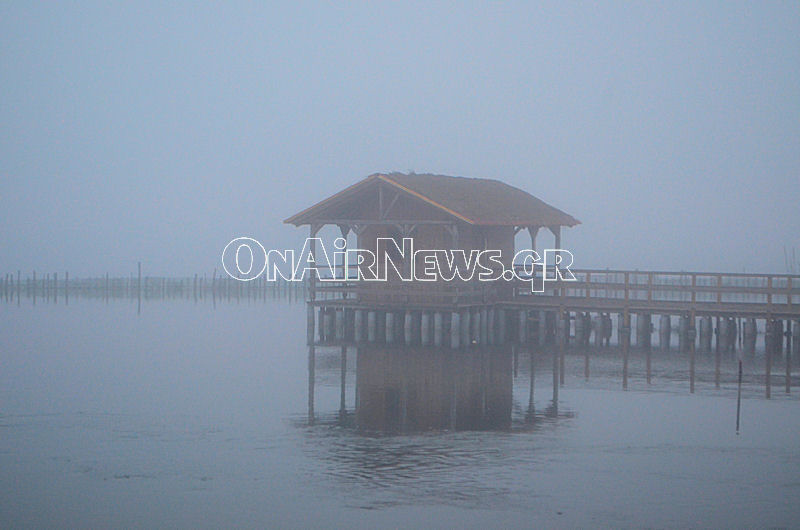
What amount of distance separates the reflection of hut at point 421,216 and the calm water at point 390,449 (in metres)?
6.87

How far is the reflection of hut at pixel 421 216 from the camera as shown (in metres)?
40.4

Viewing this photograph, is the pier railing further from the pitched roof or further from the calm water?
the calm water

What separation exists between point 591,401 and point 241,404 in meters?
7.90

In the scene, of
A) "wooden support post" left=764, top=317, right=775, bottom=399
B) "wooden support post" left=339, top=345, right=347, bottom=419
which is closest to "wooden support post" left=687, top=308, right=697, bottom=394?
"wooden support post" left=764, top=317, right=775, bottom=399

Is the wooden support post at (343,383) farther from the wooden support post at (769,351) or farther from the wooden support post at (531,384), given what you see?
the wooden support post at (769,351)

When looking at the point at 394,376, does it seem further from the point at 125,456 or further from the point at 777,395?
the point at 125,456

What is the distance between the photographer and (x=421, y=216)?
41812 mm

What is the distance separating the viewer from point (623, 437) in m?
21.7

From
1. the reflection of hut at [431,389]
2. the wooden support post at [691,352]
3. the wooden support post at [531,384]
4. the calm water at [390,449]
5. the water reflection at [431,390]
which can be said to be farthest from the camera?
the wooden support post at [691,352]

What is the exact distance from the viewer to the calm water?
16.2 meters

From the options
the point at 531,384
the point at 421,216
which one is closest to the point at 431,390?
the point at 531,384

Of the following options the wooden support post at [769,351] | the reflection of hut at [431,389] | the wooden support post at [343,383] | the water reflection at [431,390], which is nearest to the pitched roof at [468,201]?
the water reflection at [431,390]

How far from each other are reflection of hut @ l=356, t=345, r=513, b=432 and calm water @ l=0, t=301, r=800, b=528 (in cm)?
10

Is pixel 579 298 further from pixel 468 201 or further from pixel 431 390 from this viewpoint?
pixel 431 390
